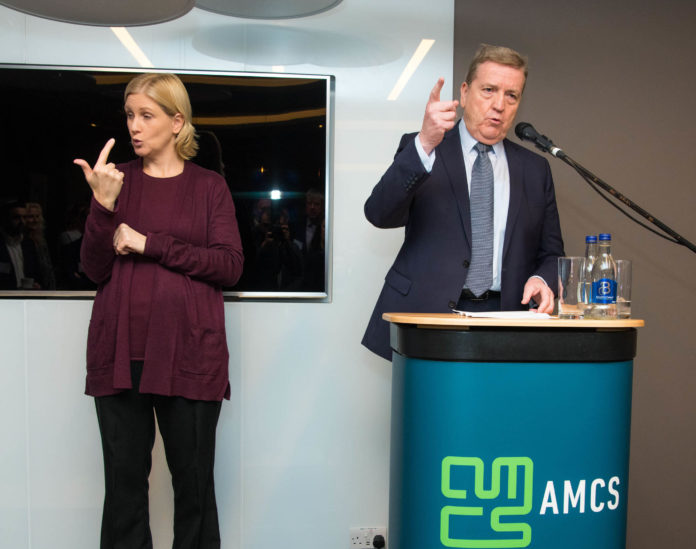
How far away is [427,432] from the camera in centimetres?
145

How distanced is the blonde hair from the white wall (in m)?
0.41

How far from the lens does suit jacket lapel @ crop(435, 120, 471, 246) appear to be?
6.42ft

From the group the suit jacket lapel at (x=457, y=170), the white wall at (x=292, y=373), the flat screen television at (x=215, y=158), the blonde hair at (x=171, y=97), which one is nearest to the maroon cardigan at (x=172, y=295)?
the blonde hair at (x=171, y=97)

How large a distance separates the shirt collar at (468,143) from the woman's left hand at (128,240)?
111 cm

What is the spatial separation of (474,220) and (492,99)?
0.41 meters

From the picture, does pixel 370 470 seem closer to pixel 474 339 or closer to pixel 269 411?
pixel 269 411

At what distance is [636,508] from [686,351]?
2.41 feet

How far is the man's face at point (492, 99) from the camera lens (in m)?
1.98

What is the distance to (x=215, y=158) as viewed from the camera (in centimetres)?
250

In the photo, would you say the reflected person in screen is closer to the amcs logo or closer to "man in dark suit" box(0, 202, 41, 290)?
"man in dark suit" box(0, 202, 41, 290)

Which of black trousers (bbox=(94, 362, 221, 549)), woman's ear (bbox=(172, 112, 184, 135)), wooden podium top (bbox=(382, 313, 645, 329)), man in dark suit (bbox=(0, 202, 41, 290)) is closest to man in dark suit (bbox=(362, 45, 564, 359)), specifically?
wooden podium top (bbox=(382, 313, 645, 329))

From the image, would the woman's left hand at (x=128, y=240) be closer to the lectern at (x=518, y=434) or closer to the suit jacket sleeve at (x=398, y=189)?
the suit jacket sleeve at (x=398, y=189)

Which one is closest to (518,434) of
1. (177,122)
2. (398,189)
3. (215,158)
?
(398,189)

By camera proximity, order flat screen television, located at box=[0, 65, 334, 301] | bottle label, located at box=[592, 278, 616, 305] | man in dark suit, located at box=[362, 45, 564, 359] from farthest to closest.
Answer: flat screen television, located at box=[0, 65, 334, 301]
man in dark suit, located at box=[362, 45, 564, 359]
bottle label, located at box=[592, 278, 616, 305]
